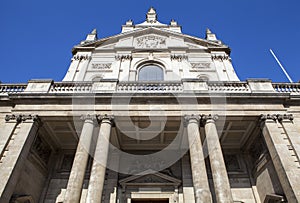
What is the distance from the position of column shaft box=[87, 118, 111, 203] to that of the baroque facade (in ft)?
0.13

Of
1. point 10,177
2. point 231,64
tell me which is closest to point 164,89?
point 10,177

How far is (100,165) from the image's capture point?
8.98 m

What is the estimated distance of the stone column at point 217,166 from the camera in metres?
8.06

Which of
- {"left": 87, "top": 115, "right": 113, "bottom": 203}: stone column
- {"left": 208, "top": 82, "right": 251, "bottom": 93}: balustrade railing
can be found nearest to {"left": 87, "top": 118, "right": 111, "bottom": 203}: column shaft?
{"left": 87, "top": 115, "right": 113, "bottom": 203}: stone column

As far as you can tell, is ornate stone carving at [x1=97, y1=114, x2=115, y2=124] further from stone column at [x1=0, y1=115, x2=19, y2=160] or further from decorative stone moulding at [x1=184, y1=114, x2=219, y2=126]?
stone column at [x1=0, y1=115, x2=19, y2=160]

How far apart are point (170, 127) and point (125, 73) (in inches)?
263

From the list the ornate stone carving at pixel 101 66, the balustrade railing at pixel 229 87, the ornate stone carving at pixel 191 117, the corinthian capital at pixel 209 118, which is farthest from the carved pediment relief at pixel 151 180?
the ornate stone carving at pixel 101 66

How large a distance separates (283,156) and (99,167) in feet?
24.6

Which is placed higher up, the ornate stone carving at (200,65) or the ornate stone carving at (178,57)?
the ornate stone carving at (178,57)

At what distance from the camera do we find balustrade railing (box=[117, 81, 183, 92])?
11.8 m

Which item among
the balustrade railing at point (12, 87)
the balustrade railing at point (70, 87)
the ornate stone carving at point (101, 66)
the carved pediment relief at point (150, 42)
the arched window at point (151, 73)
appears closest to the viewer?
the balustrade railing at point (70, 87)

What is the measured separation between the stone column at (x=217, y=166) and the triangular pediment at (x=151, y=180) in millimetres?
3733

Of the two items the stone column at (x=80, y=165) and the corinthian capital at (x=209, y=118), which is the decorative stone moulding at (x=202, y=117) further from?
the stone column at (x=80, y=165)

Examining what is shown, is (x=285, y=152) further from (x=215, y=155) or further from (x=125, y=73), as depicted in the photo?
(x=125, y=73)
